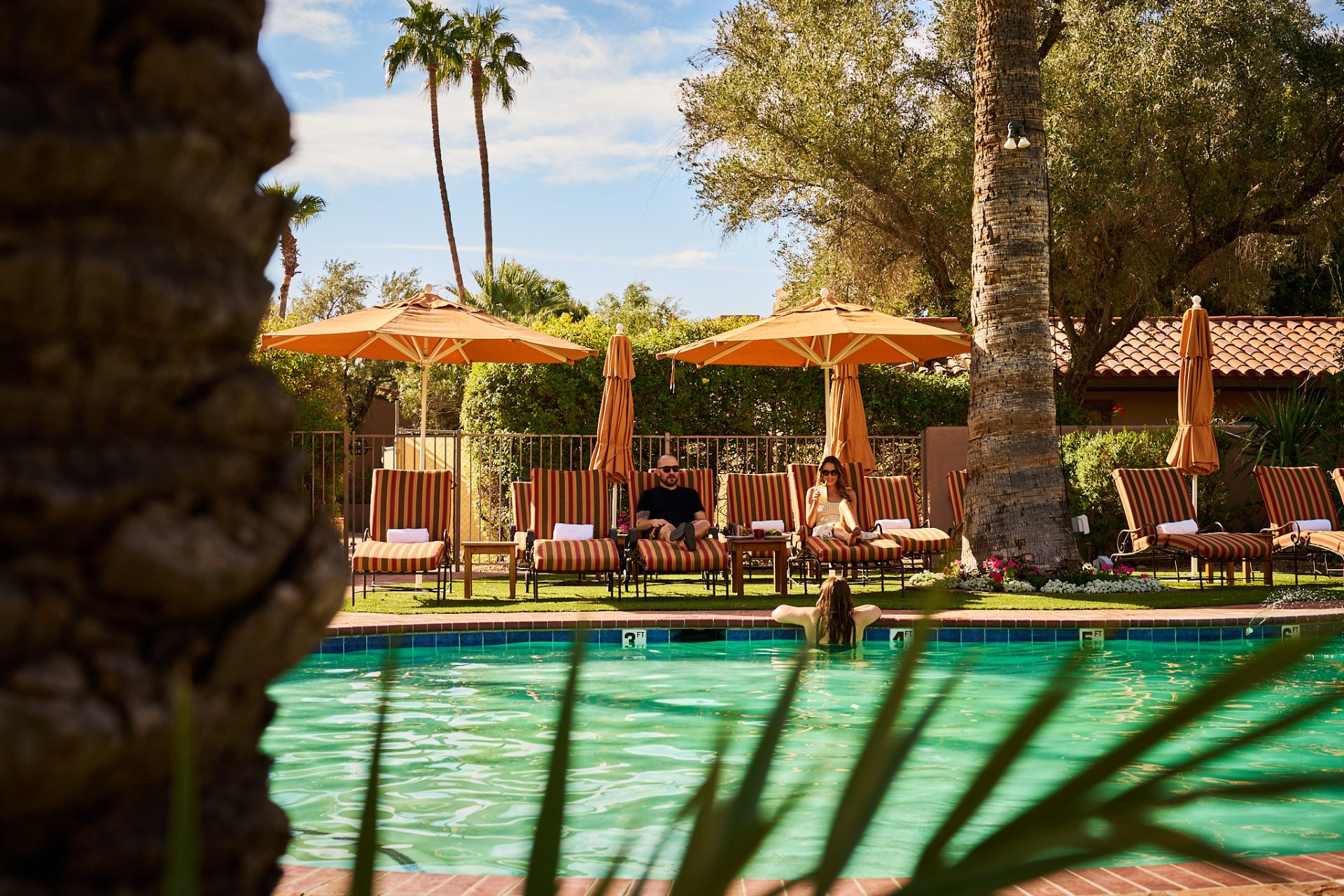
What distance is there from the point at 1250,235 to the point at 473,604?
39.8ft

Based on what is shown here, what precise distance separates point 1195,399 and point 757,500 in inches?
198

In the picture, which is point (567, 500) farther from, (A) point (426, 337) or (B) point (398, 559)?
(A) point (426, 337)

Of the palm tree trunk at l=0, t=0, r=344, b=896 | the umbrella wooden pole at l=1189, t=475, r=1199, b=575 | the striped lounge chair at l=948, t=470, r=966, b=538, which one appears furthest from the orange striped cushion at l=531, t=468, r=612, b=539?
the palm tree trunk at l=0, t=0, r=344, b=896

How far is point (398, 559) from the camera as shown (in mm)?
10703

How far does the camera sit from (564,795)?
2.51ft

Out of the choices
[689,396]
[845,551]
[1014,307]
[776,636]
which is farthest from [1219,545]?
[689,396]

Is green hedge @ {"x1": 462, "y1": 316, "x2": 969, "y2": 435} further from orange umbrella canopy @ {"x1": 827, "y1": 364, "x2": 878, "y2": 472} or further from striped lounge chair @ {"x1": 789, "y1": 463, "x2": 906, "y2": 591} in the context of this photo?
striped lounge chair @ {"x1": 789, "y1": 463, "x2": 906, "y2": 591}

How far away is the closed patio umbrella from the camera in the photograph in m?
12.7

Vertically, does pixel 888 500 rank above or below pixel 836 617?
above

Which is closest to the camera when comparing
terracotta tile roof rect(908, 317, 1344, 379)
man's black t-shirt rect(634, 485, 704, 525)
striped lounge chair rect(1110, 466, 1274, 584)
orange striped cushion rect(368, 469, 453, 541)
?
orange striped cushion rect(368, 469, 453, 541)

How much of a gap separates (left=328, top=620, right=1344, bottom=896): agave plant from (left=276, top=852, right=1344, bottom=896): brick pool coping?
2163 mm

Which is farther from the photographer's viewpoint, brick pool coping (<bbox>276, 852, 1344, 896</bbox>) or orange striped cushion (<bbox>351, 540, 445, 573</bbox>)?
orange striped cushion (<bbox>351, 540, 445, 573</bbox>)

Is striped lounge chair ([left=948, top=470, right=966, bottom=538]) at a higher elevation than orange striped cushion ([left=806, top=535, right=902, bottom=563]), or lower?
higher

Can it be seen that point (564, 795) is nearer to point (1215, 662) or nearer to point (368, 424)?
point (1215, 662)
